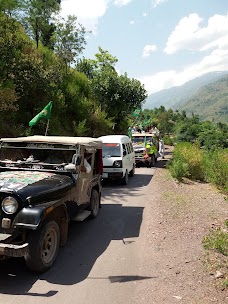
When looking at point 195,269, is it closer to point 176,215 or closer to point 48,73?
point 176,215

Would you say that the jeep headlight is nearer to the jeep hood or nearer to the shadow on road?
the jeep hood

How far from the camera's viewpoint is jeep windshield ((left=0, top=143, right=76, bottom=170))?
6.45 metres

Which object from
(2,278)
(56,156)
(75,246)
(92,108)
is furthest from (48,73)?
(2,278)

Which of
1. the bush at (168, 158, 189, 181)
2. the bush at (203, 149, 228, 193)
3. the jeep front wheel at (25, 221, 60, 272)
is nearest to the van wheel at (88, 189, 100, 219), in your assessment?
the jeep front wheel at (25, 221, 60, 272)

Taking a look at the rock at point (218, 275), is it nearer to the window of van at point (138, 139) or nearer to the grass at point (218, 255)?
the grass at point (218, 255)

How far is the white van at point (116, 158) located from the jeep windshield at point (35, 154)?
19.1 ft

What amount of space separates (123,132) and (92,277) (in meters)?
30.3

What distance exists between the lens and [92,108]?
27734 mm

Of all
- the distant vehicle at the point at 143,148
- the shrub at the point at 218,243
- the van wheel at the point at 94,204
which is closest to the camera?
the shrub at the point at 218,243

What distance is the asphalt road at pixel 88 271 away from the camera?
4266 millimetres

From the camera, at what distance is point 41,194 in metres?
4.98

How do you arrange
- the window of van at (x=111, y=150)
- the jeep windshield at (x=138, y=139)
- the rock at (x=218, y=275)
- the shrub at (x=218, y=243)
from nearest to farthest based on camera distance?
the rock at (x=218, y=275) → the shrub at (x=218, y=243) → the window of van at (x=111, y=150) → the jeep windshield at (x=138, y=139)

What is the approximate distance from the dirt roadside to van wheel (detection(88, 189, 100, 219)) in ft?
4.31

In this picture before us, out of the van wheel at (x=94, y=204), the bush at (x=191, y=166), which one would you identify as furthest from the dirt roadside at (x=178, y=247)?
the bush at (x=191, y=166)
